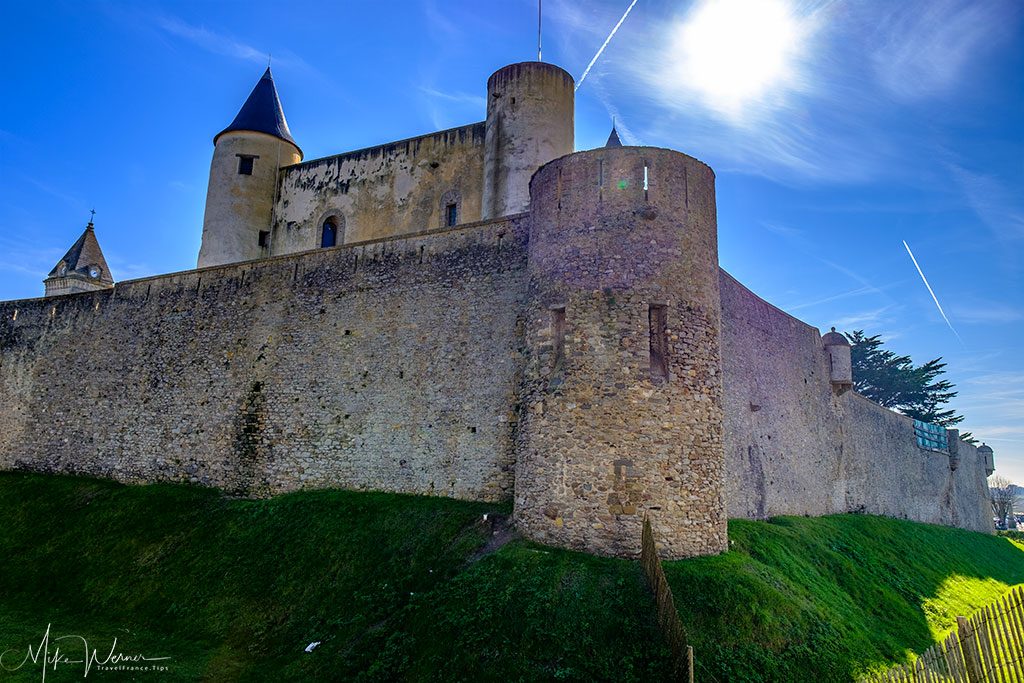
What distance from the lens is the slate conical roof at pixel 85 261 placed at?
4222cm

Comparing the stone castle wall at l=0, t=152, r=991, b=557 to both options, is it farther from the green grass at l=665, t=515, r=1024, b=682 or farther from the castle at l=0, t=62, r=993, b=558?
the green grass at l=665, t=515, r=1024, b=682

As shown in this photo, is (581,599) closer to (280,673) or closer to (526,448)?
(526,448)

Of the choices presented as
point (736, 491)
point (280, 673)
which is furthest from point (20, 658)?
point (736, 491)

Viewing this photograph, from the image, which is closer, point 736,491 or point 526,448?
point 526,448

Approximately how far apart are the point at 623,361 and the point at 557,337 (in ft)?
5.08

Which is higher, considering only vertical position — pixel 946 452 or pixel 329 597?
pixel 946 452

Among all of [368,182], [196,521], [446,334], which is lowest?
[196,521]

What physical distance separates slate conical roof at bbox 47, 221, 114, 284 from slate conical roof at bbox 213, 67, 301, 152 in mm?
18428

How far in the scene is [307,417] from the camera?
1933 cm

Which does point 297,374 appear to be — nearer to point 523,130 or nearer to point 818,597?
point 523,130

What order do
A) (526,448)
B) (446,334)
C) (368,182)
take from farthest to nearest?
(368,182), (446,334), (526,448)

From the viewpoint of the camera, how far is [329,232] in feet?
98.2

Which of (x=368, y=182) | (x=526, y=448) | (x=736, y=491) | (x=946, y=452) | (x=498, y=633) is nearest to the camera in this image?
(x=498, y=633)

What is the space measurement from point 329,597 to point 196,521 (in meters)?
6.39
